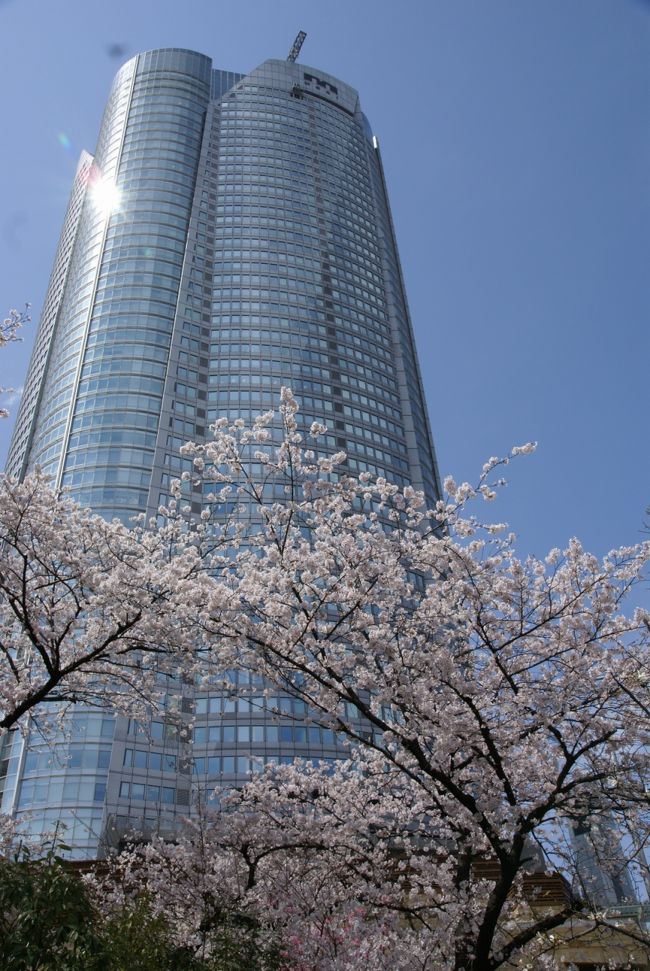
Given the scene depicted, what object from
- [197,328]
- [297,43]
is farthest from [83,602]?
[297,43]

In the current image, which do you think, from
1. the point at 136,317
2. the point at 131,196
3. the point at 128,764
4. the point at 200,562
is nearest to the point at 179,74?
the point at 131,196

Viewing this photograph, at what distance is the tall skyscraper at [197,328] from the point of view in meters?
61.2

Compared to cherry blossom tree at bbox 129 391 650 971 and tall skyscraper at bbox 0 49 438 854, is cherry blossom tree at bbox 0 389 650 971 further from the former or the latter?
tall skyscraper at bbox 0 49 438 854

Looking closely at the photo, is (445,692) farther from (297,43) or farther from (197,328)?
(297,43)

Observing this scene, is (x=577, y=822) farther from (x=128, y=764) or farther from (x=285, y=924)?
(x=128, y=764)

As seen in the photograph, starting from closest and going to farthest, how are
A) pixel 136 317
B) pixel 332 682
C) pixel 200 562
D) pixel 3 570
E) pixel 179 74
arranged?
pixel 332 682 → pixel 3 570 → pixel 200 562 → pixel 136 317 → pixel 179 74

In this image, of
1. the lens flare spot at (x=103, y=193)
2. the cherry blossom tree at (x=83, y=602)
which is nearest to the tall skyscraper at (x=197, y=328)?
the lens flare spot at (x=103, y=193)

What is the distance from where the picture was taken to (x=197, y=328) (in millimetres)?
93250

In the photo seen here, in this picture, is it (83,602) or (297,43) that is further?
(297,43)

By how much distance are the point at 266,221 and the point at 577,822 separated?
10842cm

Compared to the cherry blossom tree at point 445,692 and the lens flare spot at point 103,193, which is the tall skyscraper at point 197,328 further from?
the cherry blossom tree at point 445,692

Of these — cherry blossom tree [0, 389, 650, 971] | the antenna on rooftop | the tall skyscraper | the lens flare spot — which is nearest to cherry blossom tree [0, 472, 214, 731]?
cherry blossom tree [0, 389, 650, 971]

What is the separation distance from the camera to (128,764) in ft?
195

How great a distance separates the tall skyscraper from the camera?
6116 cm
